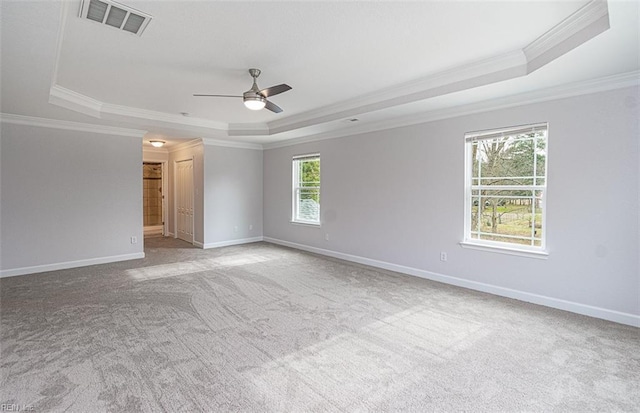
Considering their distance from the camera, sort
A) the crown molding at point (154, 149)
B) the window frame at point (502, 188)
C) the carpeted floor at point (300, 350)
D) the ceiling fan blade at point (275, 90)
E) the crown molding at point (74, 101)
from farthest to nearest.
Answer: the crown molding at point (154, 149) → the crown molding at point (74, 101) → the window frame at point (502, 188) → the ceiling fan blade at point (275, 90) → the carpeted floor at point (300, 350)

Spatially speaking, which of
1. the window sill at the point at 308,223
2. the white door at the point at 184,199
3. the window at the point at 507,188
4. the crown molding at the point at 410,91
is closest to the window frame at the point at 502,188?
the window at the point at 507,188

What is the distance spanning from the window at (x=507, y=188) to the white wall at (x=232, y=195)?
495 cm

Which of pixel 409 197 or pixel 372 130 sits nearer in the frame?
pixel 409 197

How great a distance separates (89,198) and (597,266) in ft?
23.6

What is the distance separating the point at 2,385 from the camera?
214cm

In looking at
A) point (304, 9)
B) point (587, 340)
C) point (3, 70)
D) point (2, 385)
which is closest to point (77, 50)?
point (3, 70)

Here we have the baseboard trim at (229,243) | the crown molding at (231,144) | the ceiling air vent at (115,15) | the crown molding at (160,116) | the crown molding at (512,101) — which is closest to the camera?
the ceiling air vent at (115,15)

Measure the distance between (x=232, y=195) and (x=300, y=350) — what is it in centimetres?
530

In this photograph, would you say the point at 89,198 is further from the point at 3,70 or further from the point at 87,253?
the point at 3,70

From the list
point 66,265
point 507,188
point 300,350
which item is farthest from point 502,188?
point 66,265

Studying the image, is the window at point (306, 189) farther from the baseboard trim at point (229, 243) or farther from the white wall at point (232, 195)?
the baseboard trim at point (229, 243)

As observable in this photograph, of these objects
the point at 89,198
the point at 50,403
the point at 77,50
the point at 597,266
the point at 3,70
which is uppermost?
the point at 77,50

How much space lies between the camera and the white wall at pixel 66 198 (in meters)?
4.82

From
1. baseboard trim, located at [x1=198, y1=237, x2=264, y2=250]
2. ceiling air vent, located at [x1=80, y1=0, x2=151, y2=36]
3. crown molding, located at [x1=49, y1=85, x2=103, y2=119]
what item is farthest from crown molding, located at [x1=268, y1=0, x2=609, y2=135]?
baseboard trim, located at [x1=198, y1=237, x2=264, y2=250]
